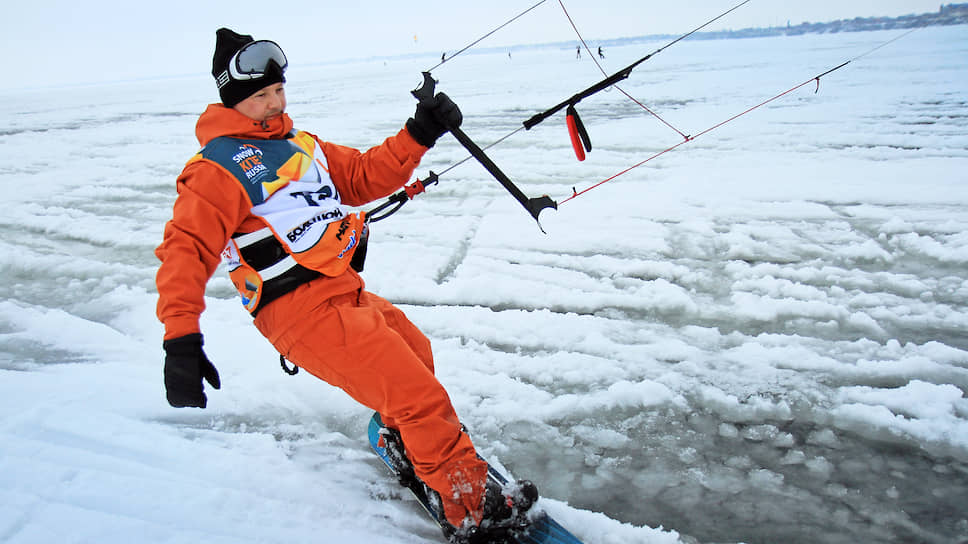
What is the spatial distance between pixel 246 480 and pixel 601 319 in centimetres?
215

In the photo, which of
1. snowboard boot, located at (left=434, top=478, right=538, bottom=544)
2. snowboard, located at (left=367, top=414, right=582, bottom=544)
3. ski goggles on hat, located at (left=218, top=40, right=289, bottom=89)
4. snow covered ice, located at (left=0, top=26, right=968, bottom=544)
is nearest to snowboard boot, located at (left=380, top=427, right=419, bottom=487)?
snowboard, located at (left=367, top=414, right=582, bottom=544)

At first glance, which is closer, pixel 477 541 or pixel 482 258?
pixel 477 541

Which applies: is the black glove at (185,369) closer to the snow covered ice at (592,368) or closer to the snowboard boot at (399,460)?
the snow covered ice at (592,368)

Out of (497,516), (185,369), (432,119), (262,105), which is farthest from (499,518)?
(262,105)

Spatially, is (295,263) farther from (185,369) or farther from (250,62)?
(250,62)

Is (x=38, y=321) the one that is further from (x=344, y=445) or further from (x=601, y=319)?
(x=601, y=319)

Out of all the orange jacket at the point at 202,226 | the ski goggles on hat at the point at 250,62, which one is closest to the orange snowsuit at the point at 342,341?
the orange jacket at the point at 202,226

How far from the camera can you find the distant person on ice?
5.86 feet

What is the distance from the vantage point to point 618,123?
962cm

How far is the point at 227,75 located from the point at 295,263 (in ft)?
2.30

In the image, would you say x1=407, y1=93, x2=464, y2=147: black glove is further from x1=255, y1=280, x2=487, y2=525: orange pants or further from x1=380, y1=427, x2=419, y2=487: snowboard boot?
x1=380, y1=427, x2=419, y2=487: snowboard boot

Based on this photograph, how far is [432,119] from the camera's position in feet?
Result: 7.23

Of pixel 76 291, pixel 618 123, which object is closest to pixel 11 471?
pixel 76 291

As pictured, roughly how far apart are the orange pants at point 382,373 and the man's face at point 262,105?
63 cm
